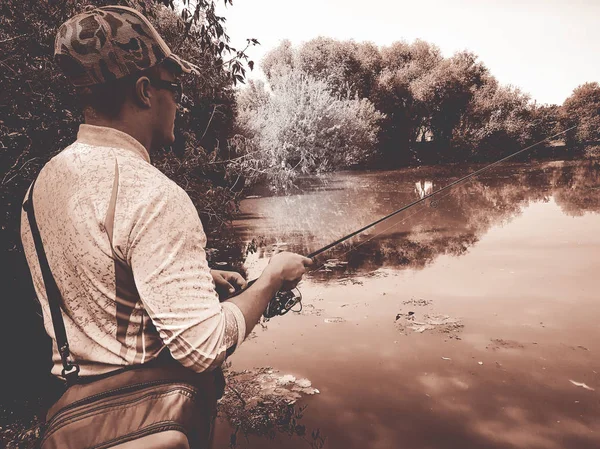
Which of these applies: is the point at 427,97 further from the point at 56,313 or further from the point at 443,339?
the point at 56,313

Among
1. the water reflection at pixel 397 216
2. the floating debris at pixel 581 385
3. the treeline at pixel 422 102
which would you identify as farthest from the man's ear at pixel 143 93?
the treeline at pixel 422 102

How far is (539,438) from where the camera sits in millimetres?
4199

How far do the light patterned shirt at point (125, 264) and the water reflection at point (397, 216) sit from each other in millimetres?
4593

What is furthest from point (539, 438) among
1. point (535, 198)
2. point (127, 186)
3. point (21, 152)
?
point (535, 198)

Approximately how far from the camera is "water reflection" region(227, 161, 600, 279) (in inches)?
439

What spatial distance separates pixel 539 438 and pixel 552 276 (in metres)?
5.28

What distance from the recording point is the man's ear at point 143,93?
1.41 meters

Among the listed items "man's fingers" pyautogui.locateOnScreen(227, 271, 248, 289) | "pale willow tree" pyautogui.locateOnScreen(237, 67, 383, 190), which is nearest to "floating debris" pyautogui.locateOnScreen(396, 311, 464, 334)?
"man's fingers" pyautogui.locateOnScreen(227, 271, 248, 289)

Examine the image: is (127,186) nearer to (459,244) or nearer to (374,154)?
(459,244)

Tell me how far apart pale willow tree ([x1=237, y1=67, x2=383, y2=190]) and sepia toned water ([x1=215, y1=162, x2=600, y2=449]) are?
11.4 meters

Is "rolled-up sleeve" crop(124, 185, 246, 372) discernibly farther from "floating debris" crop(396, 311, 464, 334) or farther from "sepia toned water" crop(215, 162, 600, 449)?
"floating debris" crop(396, 311, 464, 334)

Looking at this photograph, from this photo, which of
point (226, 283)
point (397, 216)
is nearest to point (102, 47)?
point (226, 283)

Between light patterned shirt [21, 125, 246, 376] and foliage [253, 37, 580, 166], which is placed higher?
foliage [253, 37, 580, 166]

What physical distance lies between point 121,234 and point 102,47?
579 millimetres
